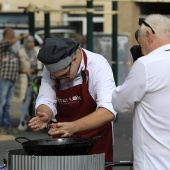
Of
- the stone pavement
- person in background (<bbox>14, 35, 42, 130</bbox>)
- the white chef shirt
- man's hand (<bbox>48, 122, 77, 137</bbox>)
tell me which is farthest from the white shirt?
person in background (<bbox>14, 35, 42, 130</bbox>)

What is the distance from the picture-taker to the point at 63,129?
18.4ft

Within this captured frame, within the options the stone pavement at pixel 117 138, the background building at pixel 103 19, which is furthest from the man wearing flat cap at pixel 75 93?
the background building at pixel 103 19

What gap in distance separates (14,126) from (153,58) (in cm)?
1132

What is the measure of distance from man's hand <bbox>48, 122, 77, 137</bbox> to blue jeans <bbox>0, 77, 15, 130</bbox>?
31.6 ft

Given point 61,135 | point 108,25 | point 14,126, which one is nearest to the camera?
point 61,135

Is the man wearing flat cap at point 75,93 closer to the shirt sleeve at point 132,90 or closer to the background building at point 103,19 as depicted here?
the shirt sleeve at point 132,90

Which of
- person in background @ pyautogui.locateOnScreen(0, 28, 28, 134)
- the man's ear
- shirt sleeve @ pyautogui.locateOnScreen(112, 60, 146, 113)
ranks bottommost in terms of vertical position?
person in background @ pyautogui.locateOnScreen(0, 28, 28, 134)

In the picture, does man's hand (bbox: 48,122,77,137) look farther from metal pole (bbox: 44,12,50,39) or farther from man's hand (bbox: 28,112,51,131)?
metal pole (bbox: 44,12,50,39)

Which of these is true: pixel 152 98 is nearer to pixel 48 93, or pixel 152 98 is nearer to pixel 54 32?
pixel 48 93

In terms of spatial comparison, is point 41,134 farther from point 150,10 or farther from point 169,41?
point 150,10

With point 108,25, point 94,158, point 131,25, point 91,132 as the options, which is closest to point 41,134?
point 91,132

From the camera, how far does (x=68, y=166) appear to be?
516 cm

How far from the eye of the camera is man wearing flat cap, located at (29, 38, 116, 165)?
19.0 ft

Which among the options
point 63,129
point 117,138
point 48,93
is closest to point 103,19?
point 117,138
